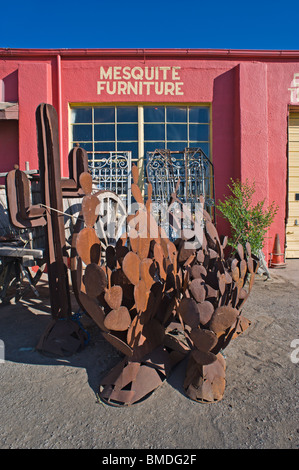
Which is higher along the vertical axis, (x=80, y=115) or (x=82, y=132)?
(x=80, y=115)

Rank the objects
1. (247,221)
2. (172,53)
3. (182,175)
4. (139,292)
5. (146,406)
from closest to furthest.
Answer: (146,406)
(139,292)
(247,221)
(172,53)
(182,175)

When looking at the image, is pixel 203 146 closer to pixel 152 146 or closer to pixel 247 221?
pixel 152 146

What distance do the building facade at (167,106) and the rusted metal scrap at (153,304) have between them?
4134 mm

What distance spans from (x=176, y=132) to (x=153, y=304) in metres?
5.09

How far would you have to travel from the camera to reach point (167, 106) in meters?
6.54

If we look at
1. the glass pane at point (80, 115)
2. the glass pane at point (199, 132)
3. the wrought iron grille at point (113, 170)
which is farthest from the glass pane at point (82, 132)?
the glass pane at point (199, 132)

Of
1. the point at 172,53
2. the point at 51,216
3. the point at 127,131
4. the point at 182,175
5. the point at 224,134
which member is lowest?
the point at 51,216

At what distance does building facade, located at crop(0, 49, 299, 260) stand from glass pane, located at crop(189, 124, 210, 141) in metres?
0.02

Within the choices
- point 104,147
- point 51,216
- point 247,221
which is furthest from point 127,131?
point 51,216

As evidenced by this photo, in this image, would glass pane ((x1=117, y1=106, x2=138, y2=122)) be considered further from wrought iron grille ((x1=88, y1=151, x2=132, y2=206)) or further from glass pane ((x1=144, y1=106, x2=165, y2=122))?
wrought iron grille ((x1=88, y1=151, x2=132, y2=206))

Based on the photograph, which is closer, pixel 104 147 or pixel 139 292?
pixel 139 292

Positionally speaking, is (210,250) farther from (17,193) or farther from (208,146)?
(208,146)

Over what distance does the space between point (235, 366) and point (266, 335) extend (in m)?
0.75

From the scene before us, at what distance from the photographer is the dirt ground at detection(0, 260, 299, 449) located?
1.66 metres
